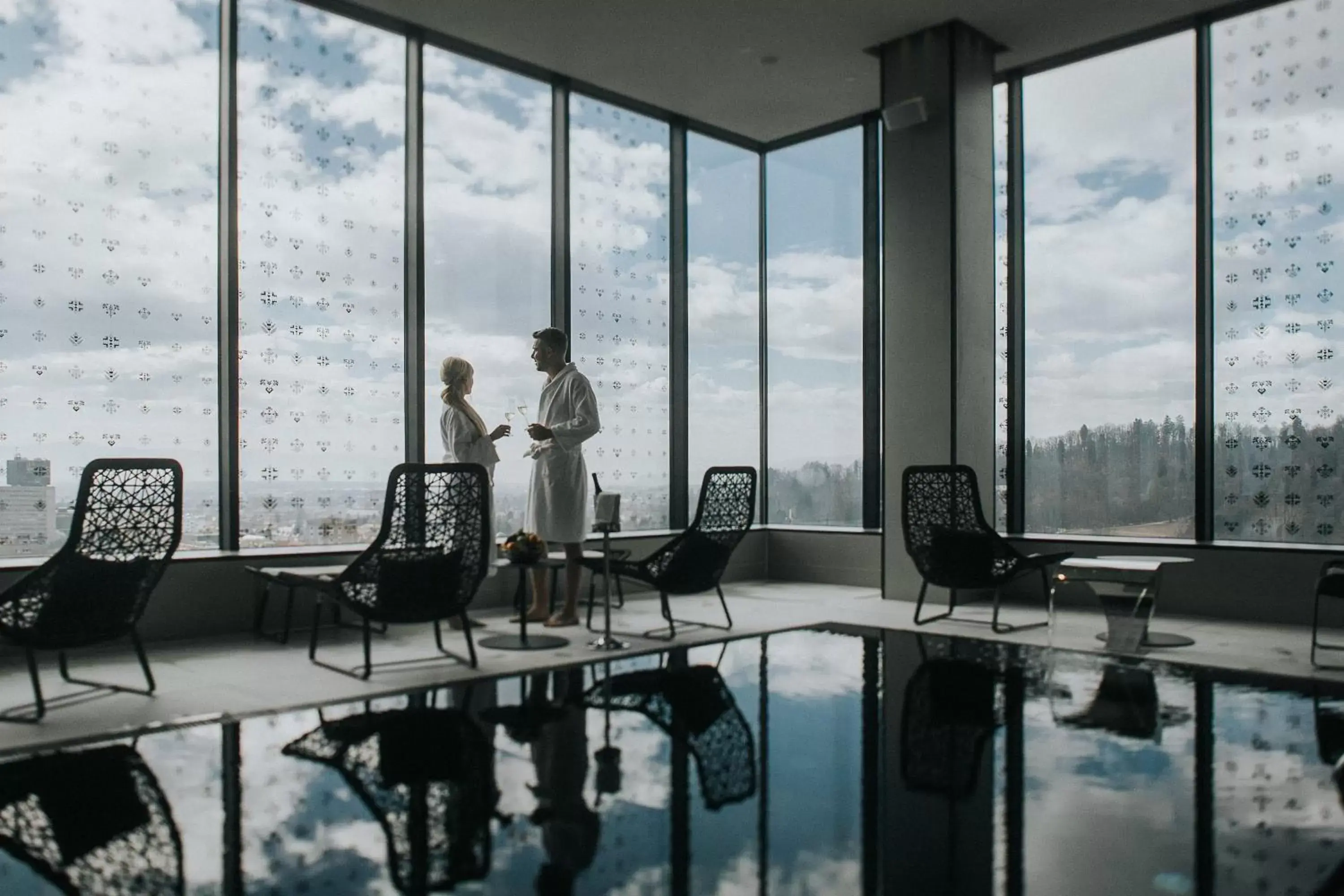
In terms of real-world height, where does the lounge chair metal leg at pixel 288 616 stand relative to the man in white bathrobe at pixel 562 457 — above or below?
below

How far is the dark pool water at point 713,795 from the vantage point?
7.41 feet

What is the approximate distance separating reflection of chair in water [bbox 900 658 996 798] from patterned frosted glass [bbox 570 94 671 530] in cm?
343

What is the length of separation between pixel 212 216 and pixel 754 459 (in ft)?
14.9

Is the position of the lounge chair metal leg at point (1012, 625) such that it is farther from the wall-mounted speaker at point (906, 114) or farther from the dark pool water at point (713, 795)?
the wall-mounted speaker at point (906, 114)

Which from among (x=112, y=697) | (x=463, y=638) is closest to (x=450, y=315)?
(x=463, y=638)

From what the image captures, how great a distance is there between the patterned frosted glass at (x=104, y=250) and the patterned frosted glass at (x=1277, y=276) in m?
5.78

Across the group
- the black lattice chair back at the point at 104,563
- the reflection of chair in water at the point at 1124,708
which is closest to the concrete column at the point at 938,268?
the reflection of chair in water at the point at 1124,708

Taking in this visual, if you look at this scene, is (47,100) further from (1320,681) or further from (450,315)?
(1320,681)

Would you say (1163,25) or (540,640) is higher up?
(1163,25)

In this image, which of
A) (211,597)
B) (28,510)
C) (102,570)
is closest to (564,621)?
(211,597)

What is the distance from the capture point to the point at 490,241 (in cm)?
698

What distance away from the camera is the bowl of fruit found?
17.2ft

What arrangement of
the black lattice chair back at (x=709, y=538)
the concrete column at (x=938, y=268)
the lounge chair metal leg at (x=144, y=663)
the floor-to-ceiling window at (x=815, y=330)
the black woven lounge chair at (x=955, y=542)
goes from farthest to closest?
1. the floor-to-ceiling window at (x=815, y=330)
2. the concrete column at (x=938, y=268)
3. the black woven lounge chair at (x=955, y=542)
4. the black lattice chair back at (x=709, y=538)
5. the lounge chair metal leg at (x=144, y=663)

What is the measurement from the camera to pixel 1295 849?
240 cm
